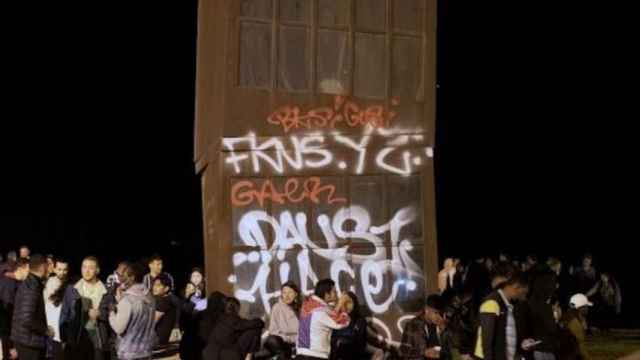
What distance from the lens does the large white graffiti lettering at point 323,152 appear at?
14.3 metres

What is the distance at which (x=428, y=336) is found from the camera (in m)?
12.8

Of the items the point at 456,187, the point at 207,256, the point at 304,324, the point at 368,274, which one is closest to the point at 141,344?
the point at 304,324

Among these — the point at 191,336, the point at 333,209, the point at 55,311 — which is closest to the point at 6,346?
the point at 55,311

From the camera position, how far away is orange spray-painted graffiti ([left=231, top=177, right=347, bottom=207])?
1425 cm

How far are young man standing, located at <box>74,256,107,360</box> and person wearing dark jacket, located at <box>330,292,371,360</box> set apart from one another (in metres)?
3.18

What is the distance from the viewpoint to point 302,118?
14.6 metres

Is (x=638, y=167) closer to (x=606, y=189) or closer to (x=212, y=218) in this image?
(x=606, y=189)

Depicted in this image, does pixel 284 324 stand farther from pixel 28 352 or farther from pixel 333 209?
pixel 28 352

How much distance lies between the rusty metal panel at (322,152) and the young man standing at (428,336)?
4.82ft

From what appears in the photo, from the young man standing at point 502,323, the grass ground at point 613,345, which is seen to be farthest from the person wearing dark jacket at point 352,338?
the grass ground at point 613,345

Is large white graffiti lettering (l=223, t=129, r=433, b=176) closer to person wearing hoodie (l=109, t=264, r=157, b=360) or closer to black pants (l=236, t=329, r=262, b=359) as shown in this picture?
black pants (l=236, t=329, r=262, b=359)

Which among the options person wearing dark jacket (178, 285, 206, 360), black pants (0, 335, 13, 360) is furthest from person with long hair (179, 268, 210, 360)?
black pants (0, 335, 13, 360)

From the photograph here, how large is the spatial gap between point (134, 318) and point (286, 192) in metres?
3.96

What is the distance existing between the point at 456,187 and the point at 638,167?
7.90 meters
